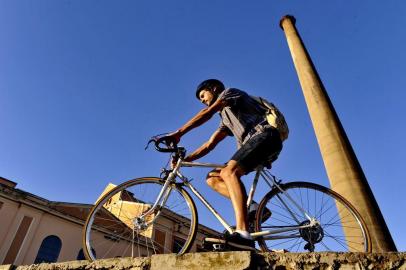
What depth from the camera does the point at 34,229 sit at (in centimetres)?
2114

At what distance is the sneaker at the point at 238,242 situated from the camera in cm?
282

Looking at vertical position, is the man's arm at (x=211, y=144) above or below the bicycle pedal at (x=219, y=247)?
above

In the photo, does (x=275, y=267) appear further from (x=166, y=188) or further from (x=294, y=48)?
(x=294, y=48)

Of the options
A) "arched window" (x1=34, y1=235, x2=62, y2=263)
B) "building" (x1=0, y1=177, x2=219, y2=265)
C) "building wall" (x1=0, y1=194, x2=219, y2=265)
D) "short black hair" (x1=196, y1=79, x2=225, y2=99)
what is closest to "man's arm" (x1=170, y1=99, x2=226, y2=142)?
"short black hair" (x1=196, y1=79, x2=225, y2=99)

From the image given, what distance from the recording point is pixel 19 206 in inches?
835

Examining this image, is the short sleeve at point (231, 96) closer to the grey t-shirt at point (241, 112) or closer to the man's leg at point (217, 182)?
the grey t-shirt at point (241, 112)

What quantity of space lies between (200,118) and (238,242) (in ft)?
4.48

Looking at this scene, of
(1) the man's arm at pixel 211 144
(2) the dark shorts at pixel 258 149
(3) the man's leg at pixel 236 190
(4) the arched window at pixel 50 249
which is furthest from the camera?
(4) the arched window at pixel 50 249

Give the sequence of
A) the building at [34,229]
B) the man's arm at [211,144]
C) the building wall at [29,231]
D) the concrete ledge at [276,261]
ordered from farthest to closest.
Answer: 1. the building at [34,229]
2. the building wall at [29,231]
3. the man's arm at [211,144]
4. the concrete ledge at [276,261]

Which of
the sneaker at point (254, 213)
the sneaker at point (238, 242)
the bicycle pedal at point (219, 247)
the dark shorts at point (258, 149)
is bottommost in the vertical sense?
the bicycle pedal at point (219, 247)

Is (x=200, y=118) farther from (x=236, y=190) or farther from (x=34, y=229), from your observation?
(x=34, y=229)

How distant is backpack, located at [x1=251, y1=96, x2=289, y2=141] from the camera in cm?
360

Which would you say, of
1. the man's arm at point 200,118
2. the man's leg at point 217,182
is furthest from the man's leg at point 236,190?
the man's arm at point 200,118

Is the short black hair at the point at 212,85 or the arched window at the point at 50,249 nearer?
the short black hair at the point at 212,85
